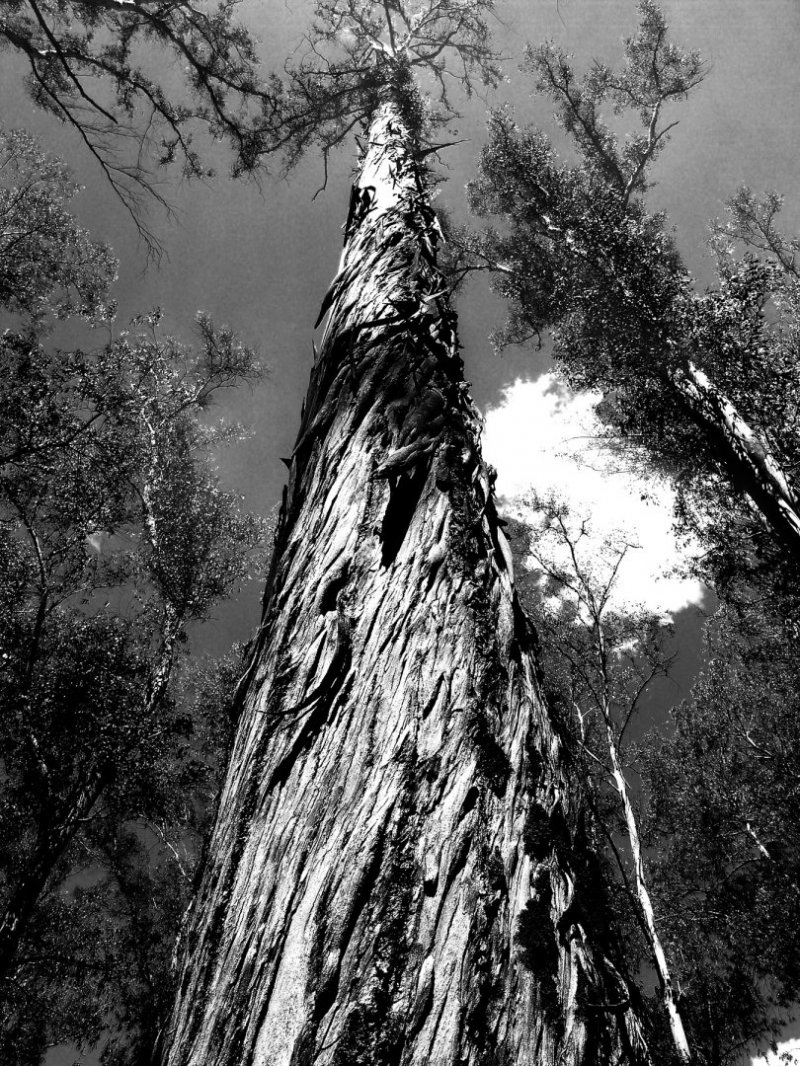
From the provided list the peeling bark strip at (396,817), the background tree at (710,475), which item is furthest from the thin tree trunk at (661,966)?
the peeling bark strip at (396,817)

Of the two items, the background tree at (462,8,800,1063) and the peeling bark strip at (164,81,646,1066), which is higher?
the background tree at (462,8,800,1063)

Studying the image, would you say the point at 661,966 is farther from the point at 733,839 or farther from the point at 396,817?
the point at 396,817

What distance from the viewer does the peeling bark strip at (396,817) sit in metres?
0.63

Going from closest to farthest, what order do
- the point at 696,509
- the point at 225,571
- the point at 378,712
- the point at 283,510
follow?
the point at 378,712 → the point at 283,510 → the point at 696,509 → the point at 225,571

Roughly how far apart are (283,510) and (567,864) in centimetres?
108

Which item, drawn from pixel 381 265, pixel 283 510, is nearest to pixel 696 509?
pixel 381 265

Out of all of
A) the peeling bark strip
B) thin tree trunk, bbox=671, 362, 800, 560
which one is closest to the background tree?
thin tree trunk, bbox=671, 362, 800, 560

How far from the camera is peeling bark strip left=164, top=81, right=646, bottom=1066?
633 mm

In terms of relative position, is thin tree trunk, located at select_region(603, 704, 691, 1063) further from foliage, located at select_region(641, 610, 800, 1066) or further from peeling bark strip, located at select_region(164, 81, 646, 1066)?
peeling bark strip, located at select_region(164, 81, 646, 1066)

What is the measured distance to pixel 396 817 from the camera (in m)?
0.76

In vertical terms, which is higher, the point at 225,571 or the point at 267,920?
the point at 225,571

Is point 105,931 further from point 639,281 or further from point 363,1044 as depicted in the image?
point 639,281

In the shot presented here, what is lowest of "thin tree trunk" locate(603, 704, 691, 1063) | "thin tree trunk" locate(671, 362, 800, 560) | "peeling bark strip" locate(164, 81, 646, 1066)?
"peeling bark strip" locate(164, 81, 646, 1066)

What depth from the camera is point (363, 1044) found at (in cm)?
57
